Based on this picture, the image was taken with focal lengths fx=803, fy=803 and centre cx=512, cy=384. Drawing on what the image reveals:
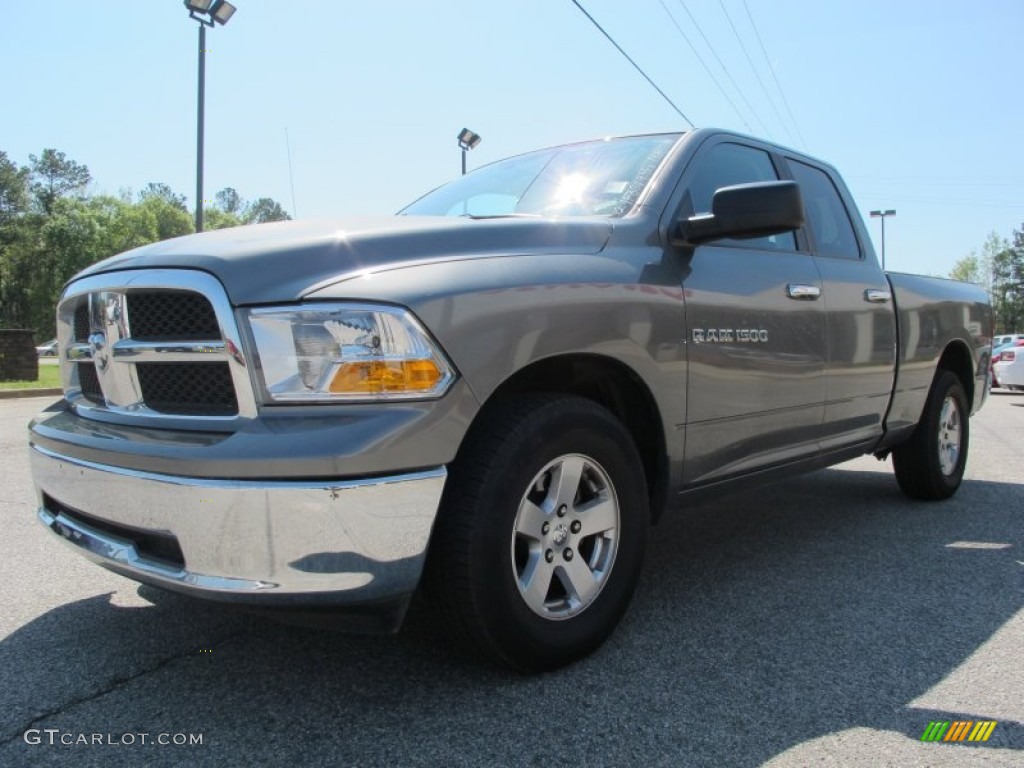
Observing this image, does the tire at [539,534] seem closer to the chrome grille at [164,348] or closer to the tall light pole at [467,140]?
the chrome grille at [164,348]

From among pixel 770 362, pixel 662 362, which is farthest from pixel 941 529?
pixel 662 362

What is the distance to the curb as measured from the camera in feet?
46.5

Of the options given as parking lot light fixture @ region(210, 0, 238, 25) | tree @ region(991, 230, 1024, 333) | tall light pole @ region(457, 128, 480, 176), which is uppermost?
parking lot light fixture @ region(210, 0, 238, 25)

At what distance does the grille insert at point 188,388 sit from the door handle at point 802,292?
7.53 ft

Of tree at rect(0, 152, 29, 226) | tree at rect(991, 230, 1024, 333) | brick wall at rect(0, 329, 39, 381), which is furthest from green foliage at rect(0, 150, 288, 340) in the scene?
tree at rect(991, 230, 1024, 333)

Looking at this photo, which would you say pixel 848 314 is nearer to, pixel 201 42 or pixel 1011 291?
pixel 201 42

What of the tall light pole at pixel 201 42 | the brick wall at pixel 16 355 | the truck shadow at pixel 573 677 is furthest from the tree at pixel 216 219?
the truck shadow at pixel 573 677

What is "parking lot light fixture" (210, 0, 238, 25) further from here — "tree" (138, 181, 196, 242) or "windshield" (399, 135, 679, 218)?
"tree" (138, 181, 196, 242)

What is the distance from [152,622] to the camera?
286 cm

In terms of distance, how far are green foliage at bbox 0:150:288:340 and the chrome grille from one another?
7254 cm

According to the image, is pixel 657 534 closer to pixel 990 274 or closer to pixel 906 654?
pixel 906 654

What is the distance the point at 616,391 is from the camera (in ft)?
9.20

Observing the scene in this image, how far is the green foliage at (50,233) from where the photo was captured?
243 feet
